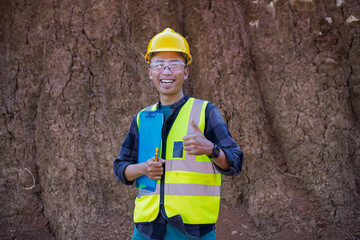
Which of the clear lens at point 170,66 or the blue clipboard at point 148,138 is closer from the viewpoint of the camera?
the blue clipboard at point 148,138

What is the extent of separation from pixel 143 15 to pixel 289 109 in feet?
8.95

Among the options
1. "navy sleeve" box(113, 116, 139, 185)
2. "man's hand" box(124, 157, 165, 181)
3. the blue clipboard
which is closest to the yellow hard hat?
the blue clipboard

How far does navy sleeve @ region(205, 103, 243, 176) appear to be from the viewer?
2225 millimetres

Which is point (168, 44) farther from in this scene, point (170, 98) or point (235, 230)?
point (235, 230)

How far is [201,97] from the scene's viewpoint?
196 inches

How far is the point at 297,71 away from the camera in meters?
4.85

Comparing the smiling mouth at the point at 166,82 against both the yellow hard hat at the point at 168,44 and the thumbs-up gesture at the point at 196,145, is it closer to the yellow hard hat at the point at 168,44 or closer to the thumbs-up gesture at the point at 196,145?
the yellow hard hat at the point at 168,44

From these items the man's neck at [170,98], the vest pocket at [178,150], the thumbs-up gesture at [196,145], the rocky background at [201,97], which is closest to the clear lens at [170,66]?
the man's neck at [170,98]

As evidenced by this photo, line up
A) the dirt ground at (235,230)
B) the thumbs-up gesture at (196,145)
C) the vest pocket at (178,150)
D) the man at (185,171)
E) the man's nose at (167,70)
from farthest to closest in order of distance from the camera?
the dirt ground at (235,230) < the man's nose at (167,70) < the vest pocket at (178,150) < the man at (185,171) < the thumbs-up gesture at (196,145)

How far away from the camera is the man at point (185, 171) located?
7.25 feet

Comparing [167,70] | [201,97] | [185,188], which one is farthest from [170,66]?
[201,97]

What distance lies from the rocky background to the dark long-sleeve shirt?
2.01 meters

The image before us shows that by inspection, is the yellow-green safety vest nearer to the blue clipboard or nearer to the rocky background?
the blue clipboard

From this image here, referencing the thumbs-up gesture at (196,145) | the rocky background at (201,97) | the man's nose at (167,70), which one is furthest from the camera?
Result: the rocky background at (201,97)
